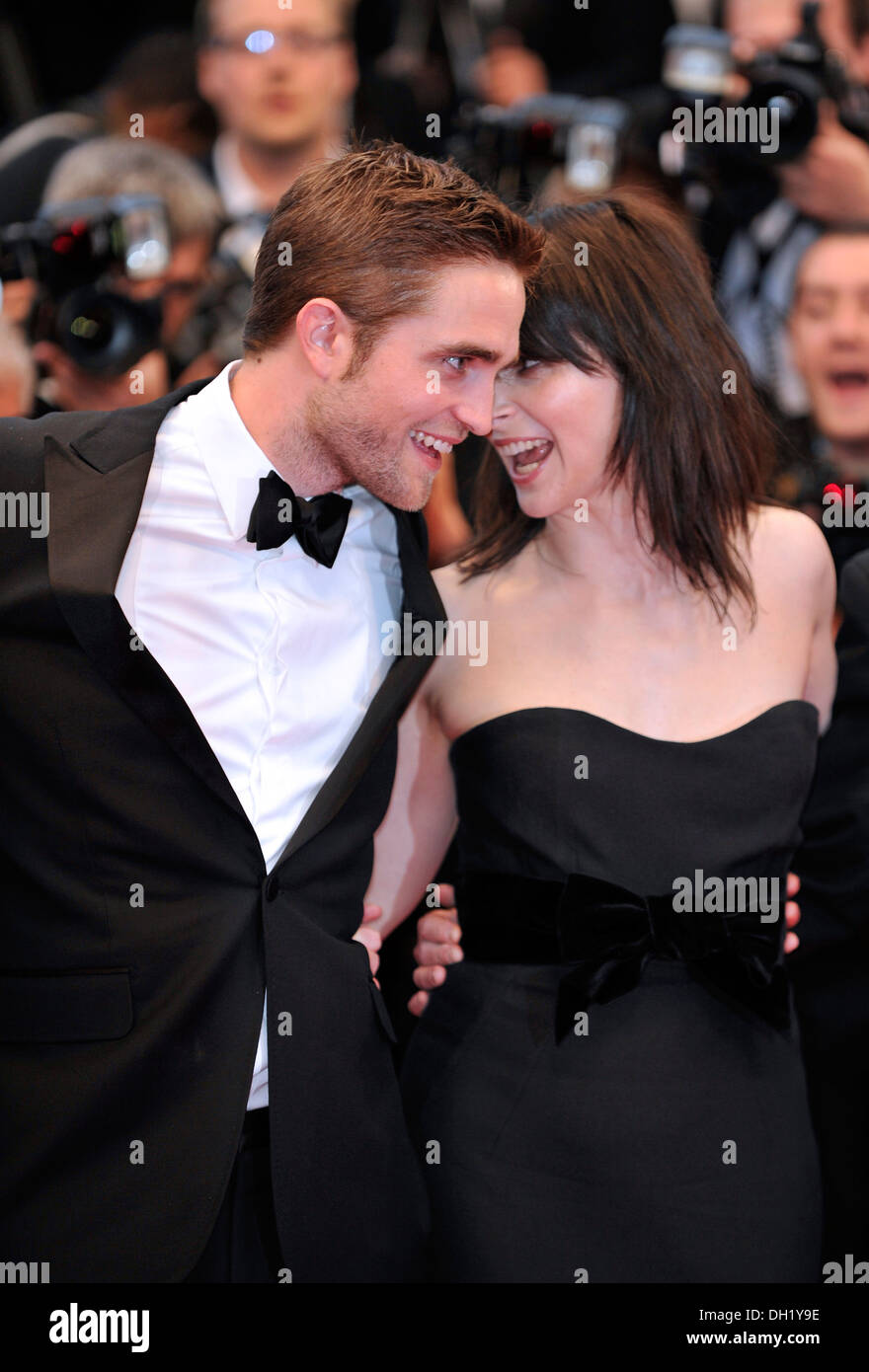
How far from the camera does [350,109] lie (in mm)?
3809

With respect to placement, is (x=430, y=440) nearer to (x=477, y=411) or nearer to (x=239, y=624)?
(x=477, y=411)

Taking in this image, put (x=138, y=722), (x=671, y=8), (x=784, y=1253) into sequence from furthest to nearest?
1. (x=671, y=8)
2. (x=784, y=1253)
3. (x=138, y=722)

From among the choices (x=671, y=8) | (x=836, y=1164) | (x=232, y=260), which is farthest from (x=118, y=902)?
(x=671, y=8)

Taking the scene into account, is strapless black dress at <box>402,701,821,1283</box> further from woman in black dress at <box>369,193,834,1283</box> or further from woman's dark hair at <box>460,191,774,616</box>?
woman's dark hair at <box>460,191,774,616</box>

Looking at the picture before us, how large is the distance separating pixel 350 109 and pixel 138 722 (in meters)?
2.60

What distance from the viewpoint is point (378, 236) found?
1880 mm

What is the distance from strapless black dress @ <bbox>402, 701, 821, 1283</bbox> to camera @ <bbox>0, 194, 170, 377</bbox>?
1.35m

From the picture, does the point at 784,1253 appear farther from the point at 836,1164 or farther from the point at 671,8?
the point at 671,8

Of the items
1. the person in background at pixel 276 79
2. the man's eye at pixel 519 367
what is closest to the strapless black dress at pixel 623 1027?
the man's eye at pixel 519 367

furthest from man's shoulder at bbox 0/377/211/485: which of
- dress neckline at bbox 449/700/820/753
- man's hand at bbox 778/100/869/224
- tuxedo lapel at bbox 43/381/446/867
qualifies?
man's hand at bbox 778/100/869/224

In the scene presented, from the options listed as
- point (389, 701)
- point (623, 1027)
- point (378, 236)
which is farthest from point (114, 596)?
point (623, 1027)

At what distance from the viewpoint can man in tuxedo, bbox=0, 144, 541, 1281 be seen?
1.73 metres

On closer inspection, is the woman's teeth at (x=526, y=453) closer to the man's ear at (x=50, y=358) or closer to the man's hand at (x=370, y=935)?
the man's hand at (x=370, y=935)

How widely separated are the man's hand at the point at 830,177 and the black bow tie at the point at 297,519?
2007 millimetres
